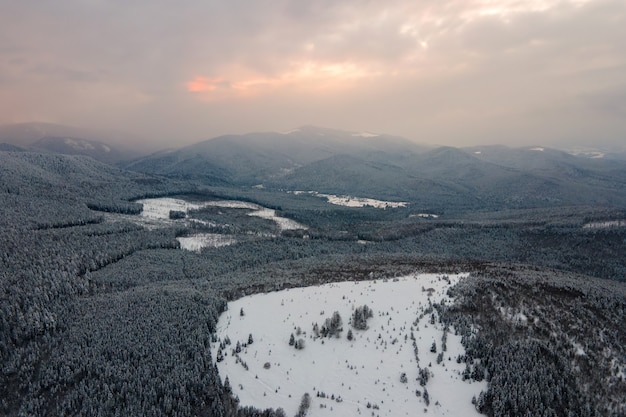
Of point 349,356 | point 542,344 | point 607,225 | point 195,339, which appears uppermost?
point 542,344

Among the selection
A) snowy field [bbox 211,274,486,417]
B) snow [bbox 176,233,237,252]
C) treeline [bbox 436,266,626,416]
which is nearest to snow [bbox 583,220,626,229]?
treeline [bbox 436,266,626,416]

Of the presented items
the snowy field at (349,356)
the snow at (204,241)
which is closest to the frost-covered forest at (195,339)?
the snowy field at (349,356)

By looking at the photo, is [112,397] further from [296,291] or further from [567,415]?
[567,415]

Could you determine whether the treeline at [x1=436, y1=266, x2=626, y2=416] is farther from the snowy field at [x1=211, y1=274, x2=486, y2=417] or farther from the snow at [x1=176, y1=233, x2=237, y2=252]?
the snow at [x1=176, y1=233, x2=237, y2=252]

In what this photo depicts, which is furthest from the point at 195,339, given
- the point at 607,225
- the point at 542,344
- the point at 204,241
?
the point at 607,225

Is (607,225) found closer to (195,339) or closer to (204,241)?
(204,241)
